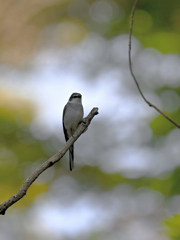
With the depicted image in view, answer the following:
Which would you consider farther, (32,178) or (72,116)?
(72,116)

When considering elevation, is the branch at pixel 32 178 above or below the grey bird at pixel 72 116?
below

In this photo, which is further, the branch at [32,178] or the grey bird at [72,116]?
the grey bird at [72,116]

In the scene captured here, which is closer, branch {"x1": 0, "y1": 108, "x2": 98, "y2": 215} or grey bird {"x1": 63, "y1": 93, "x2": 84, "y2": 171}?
branch {"x1": 0, "y1": 108, "x2": 98, "y2": 215}

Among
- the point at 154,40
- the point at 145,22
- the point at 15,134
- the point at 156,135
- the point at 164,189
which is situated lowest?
the point at 164,189

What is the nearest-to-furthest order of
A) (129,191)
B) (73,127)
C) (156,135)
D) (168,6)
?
(73,127)
(156,135)
(129,191)
(168,6)

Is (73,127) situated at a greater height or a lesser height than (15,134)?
lesser

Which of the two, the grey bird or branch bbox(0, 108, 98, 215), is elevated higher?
the grey bird

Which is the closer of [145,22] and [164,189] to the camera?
[164,189]

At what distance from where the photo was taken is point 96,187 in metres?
8.94

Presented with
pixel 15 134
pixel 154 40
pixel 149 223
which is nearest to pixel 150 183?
pixel 149 223

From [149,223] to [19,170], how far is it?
280 cm

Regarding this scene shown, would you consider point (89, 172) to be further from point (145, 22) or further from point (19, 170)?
point (145, 22)

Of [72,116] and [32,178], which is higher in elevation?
[72,116]

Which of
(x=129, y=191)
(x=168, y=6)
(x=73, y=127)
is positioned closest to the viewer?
(x=73, y=127)
